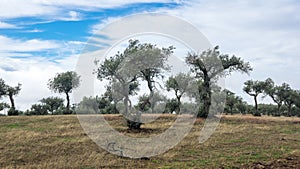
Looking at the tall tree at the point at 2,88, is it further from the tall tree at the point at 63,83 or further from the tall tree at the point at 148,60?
the tall tree at the point at 148,60

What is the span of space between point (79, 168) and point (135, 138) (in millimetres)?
10474

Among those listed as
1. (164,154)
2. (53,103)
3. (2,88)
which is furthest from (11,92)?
(164,154)

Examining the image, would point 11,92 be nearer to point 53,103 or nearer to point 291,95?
point 53,103

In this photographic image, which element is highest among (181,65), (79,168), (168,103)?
(181,65)

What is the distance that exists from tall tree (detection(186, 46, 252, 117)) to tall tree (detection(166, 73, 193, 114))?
5.94 metres

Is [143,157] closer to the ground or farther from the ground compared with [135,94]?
closer to the ground

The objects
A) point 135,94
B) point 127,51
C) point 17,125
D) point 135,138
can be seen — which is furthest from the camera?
point 135,94

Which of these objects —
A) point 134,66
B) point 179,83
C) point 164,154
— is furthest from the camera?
point 179,83

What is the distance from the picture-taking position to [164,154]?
2169 cm

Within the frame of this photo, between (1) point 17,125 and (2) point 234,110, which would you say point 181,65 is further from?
(2) point 234,110

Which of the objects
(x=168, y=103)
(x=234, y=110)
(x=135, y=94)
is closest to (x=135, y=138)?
(x=135, y=94)

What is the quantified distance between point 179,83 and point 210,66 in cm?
1095

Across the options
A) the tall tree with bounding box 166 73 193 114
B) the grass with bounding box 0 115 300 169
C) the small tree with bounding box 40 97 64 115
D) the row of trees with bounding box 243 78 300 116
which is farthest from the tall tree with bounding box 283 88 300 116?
the small tree with bounding box 40 97 64 115

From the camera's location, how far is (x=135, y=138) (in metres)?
Answer: 28.2
